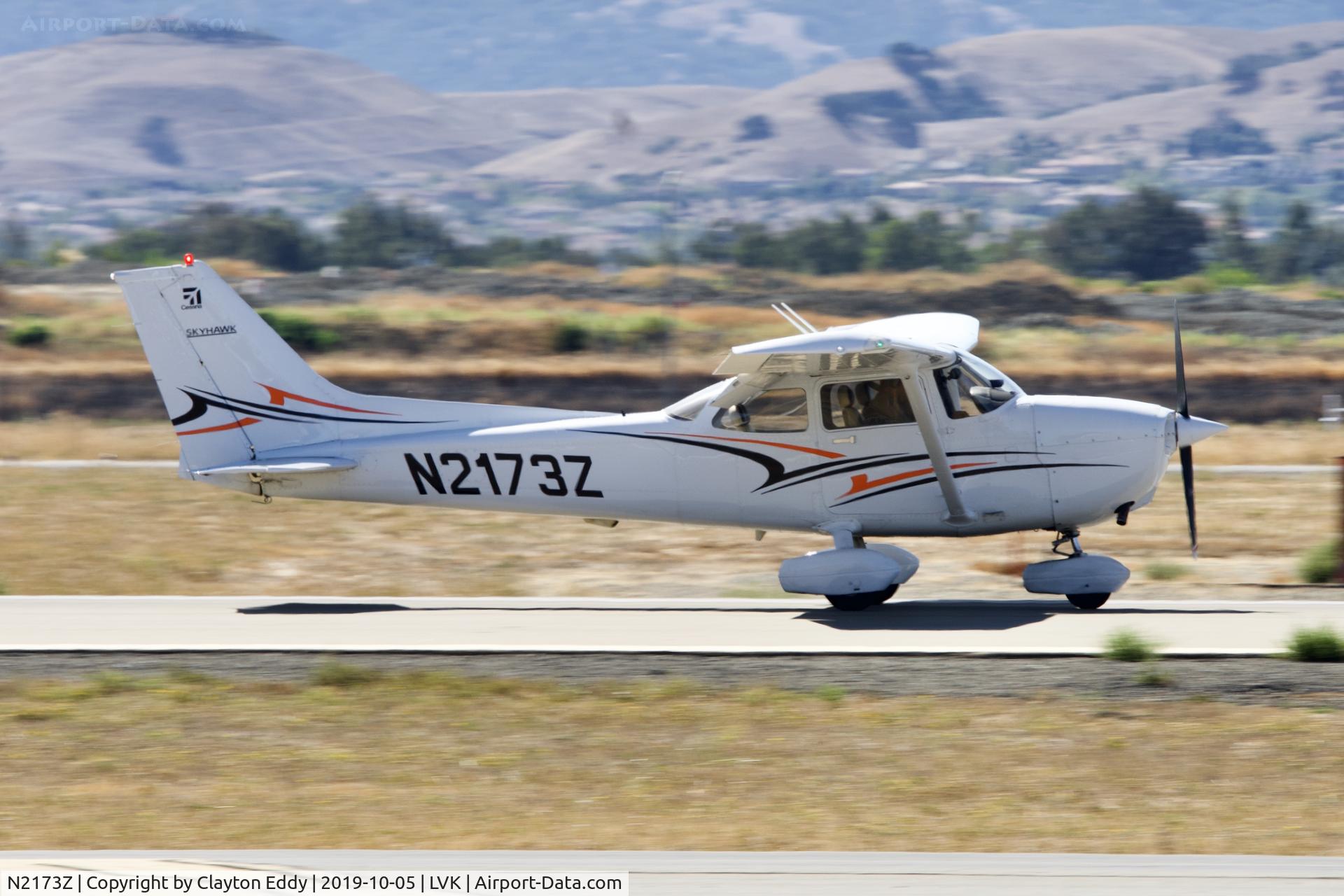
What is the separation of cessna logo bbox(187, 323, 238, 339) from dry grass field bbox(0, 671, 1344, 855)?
4111mm

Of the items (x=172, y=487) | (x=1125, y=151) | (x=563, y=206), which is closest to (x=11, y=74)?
(x=563, y=206)

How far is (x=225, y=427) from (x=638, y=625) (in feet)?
13.7

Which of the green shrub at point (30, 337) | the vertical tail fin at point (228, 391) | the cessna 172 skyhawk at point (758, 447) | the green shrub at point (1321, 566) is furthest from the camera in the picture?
the green shrub at point (30, 337)

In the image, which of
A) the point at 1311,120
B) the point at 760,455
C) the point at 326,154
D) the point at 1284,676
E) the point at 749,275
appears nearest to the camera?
the point at 1284,676

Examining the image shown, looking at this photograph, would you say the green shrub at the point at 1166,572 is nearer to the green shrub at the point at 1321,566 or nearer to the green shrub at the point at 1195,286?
the green shrub at the point at 1321,566

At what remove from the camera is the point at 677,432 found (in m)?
13.0

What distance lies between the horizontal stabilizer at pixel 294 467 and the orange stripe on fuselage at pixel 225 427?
1.18 feet

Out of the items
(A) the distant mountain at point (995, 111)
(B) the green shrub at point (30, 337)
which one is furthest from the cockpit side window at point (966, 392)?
(A) the distant mountain at point (995, 111)

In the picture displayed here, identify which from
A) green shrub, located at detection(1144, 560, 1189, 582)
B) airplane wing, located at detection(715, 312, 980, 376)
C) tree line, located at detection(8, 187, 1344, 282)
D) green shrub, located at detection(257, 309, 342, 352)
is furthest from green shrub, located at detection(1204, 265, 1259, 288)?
airplane wing, located at detection(715, 312, 980, 376)

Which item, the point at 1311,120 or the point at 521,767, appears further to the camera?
the point at 1311,120

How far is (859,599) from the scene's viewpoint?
1258 cm

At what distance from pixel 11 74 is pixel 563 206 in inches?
3029

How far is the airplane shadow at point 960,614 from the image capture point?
12070mm

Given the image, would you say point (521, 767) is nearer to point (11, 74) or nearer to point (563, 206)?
point (563, 206)
